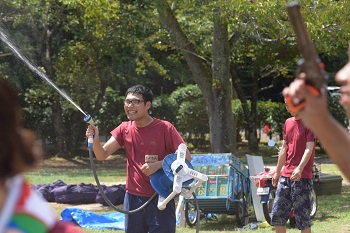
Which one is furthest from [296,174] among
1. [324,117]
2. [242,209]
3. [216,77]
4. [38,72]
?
[216,77]

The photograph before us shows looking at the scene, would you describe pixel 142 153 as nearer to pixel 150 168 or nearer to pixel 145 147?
pixel 145 147

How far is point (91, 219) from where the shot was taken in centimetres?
1113

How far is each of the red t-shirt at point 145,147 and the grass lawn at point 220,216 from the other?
374 cm

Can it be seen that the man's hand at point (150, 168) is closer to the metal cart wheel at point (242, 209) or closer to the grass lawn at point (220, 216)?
the grass lawn at point (220, 216)

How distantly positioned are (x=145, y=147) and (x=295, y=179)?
186 centimetres

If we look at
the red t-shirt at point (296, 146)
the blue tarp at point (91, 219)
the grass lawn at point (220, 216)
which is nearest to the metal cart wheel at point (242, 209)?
the grass lawn at point (220, 216)

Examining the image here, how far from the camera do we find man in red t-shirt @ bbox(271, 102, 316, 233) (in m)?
7.88

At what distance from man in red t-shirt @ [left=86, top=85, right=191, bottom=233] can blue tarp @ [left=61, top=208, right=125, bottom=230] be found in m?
4.10

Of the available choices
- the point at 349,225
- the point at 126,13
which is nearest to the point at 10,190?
the point at 349,225

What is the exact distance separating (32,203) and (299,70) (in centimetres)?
88

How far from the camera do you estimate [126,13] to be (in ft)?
62.1

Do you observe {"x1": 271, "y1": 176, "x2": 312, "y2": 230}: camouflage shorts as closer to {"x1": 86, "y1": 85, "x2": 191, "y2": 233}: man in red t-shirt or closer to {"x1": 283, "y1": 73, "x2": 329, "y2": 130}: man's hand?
{"x1": 86, "y1": 85, "x2": 191, "y2": 233}: man in red t-shirt

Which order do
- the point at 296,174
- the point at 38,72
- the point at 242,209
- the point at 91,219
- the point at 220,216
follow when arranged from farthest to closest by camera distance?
the point at 220,216, the point at 91,219, the point at 242,209, the point at 38,72, the point at 296,174

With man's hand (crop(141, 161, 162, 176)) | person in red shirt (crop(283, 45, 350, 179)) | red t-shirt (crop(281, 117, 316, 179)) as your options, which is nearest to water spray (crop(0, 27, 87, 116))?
man's hand (crop(141, 161, 162, 176))
